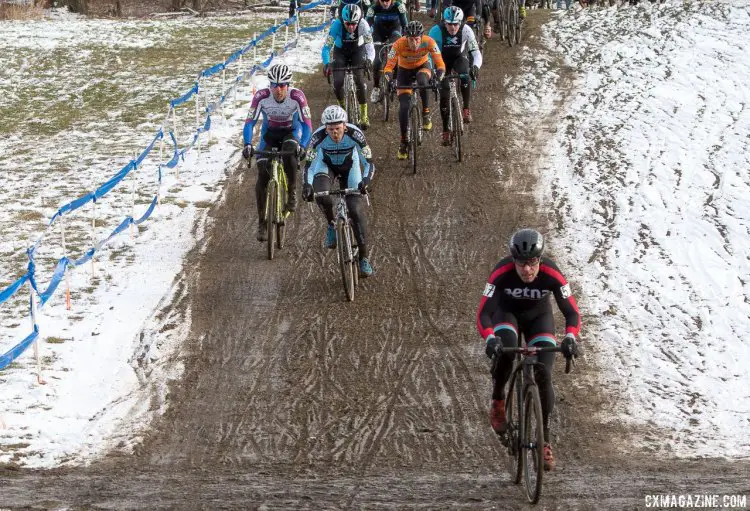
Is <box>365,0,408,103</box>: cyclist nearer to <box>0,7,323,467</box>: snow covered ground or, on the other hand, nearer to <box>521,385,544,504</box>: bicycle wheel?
<box>0,7,323,467</box>: snow covered ground

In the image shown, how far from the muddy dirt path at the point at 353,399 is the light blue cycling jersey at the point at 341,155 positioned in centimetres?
146

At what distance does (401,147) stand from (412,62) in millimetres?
1482

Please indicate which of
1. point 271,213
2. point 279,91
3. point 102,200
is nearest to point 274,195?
point 271,213

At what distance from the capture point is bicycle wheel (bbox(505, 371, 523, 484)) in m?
8.00

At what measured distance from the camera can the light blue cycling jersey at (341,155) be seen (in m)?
12.9

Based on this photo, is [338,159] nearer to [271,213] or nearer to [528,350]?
[271,213]

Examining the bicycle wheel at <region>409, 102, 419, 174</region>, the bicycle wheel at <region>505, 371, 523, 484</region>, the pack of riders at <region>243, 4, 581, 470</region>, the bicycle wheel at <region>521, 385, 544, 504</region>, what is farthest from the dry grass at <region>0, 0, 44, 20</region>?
the bicycle wheel at <region>521, 385, 544, 504</region>

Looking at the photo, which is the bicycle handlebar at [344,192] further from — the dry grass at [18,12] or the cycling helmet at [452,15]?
the dry grass at [18,12]

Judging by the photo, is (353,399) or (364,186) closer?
(353,399)

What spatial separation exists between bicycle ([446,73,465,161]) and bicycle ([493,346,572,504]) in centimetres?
924

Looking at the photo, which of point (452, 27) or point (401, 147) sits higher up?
point (452, 27)

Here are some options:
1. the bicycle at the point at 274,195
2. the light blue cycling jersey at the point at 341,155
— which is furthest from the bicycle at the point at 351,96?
the light blue cycling jersey at the point at 341,155

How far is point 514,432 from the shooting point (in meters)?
8.12

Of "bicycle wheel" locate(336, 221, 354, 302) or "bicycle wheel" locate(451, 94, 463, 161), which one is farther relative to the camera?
"bicycle wheel" locate(451, 94, 463, 161)
